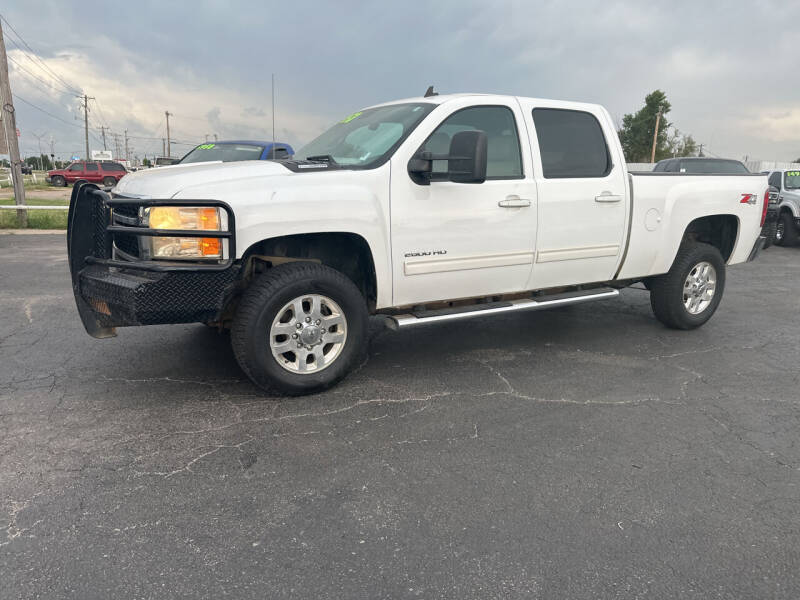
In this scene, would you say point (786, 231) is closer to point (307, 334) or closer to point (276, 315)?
point (307, 334)

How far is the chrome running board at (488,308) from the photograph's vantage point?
13.9 feet

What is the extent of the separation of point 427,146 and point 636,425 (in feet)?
7.45

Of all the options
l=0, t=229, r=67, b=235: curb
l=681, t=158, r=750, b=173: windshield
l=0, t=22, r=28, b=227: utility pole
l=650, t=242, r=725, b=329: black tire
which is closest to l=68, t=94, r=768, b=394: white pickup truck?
l=650, t=242, r=725, b=329: black tire

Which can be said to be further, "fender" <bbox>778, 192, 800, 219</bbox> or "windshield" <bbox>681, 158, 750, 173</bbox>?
"windshield" <bbox>681, 158, 750, 173</bbox>

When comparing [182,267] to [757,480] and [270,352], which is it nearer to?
[270,352]

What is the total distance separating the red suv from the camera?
36875mm

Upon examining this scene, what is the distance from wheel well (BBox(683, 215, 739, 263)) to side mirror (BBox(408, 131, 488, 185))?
9.82 ft

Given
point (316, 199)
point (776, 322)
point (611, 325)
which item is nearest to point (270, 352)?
point (316, 199)

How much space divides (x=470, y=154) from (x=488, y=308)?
1.21 m

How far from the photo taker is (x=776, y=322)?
6387mm

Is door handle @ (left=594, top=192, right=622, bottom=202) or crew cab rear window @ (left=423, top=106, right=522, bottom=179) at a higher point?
crew cab rear window @ (left=423, top=106, right=522, bottom=179)

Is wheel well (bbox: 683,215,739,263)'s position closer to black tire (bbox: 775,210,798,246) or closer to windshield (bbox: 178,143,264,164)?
windshield (bbox: 178,143,264,164)

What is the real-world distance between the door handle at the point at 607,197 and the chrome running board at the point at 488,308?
79cm

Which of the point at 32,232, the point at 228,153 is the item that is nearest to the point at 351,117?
the point at 228,153
